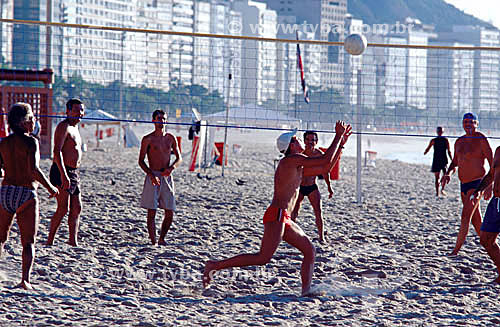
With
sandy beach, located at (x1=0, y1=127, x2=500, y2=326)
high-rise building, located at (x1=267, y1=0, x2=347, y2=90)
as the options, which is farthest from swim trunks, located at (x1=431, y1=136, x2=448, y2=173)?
high-rise building, located at (x1=267, y1=0, x2=347, y2=90)

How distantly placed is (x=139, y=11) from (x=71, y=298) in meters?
128

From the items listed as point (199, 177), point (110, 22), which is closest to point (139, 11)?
point (110, 22)

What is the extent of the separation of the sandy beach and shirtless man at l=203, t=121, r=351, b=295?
245mm

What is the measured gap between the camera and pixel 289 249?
670 cm

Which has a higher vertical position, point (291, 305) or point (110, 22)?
point (110, 22)

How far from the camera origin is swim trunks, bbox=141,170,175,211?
662cm

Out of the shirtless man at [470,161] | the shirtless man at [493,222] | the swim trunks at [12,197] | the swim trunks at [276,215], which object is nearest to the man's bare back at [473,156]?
the shirtless man at [470,161]

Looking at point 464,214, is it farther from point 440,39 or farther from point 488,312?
point 440,39

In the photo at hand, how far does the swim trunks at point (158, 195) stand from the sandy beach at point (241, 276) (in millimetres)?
386

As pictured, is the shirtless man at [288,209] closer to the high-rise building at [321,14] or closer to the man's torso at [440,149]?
the man's torso at [440,149]

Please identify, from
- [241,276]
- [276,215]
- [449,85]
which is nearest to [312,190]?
[241,276]

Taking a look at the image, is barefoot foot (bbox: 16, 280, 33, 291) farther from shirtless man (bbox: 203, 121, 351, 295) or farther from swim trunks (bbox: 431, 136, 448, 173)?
swim trunks (bbox: 431, 136, 448, 173)

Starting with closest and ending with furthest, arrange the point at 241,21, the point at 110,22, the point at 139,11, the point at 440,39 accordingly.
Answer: the point at 110,22 → the point at 139,11 → the point at 241,21 → the point at 440,39

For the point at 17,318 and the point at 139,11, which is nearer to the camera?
the point at 17,318
